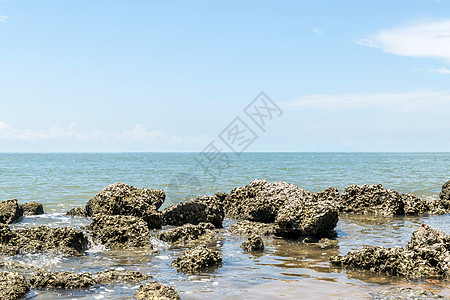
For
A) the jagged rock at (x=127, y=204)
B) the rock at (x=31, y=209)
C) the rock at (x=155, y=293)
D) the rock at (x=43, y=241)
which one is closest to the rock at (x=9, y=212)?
the rock at (x=31, y=209)

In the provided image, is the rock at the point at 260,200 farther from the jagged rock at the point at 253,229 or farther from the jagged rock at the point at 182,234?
the jagged rock at the point at 182,234

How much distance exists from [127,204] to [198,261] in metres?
6.34

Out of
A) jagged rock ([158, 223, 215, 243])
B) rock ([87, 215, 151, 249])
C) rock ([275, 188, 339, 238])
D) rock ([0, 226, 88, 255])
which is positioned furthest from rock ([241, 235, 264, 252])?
rock ([0, 226, 88, 255])

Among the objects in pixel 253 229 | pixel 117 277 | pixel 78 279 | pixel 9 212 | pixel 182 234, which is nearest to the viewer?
pixel 78 279

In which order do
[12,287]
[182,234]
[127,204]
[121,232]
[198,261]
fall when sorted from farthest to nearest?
[127,204] < [182,234] < [121,232] < [198,261] < [12,287]

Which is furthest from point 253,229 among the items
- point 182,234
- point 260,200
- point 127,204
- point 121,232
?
point 127,204

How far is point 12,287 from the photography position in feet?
23.6

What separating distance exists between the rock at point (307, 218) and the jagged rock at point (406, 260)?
2.73m

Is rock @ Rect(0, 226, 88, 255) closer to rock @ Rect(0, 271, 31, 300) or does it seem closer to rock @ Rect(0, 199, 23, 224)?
rock @ Rect(0, 271, 31, 300)

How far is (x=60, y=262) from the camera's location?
32.7 feet

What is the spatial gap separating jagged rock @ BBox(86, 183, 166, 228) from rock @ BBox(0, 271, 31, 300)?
6.88 m

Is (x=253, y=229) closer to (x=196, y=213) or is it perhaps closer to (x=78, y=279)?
(x=196, y=213)

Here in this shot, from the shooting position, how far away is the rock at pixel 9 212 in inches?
593

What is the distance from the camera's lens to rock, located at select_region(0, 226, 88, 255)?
34.7 feet
